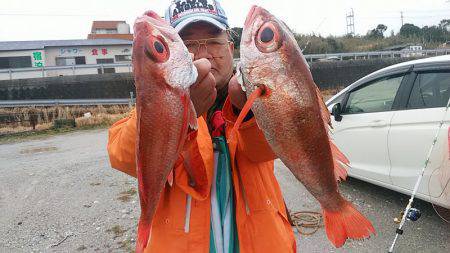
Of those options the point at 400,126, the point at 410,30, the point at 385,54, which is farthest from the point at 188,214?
the point at 410,30

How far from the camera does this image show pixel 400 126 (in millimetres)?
5109

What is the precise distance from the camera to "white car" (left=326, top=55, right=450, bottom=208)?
4.61 m

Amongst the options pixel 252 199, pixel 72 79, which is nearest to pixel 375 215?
pixel 252 199

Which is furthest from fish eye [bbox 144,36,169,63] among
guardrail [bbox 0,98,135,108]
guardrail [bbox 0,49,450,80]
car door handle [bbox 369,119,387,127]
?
guardrail [bbox 0,49,450,80]

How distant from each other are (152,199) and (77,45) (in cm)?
3656

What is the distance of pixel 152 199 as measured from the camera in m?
1.50

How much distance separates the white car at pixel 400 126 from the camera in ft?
15.1

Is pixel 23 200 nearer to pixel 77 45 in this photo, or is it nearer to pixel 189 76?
pixel 189 76

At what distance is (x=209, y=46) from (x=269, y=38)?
58 cm

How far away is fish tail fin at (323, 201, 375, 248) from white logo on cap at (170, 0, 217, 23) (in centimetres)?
105

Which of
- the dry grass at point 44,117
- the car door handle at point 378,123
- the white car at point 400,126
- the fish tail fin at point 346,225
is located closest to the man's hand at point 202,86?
the fish tail fin at point 346,225

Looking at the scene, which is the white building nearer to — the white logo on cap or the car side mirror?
the car side mirror

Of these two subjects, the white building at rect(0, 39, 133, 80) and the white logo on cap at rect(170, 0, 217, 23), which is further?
the white building at rect(0, 39, 133, 80)

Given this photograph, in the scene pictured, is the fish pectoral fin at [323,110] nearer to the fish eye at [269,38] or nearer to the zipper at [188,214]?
the fish eye at [269,38]
